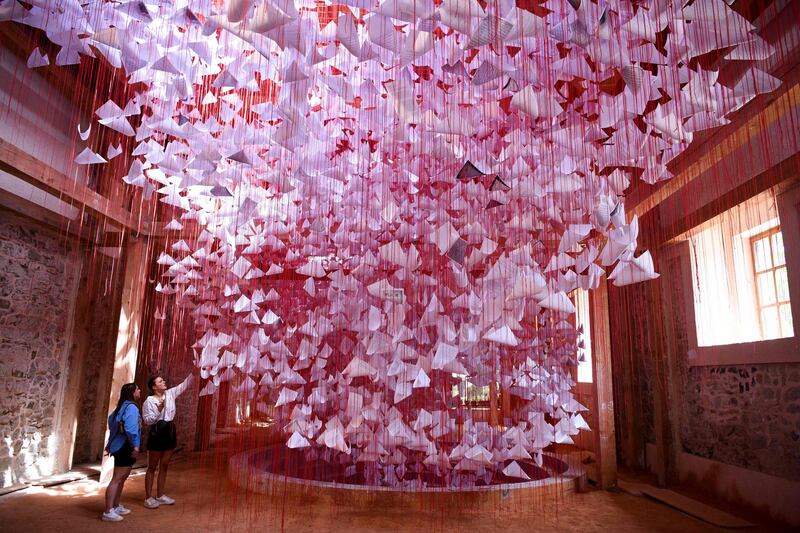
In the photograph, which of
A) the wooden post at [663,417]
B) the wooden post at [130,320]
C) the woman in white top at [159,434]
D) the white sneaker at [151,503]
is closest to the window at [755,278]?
the wooden post at [663,417]

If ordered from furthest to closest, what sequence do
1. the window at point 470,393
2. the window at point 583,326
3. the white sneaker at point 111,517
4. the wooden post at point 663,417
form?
the wooden post at point 663,417 → the window at point 583,326 → the white sneaker at point 111,517 → the window at point 470,393

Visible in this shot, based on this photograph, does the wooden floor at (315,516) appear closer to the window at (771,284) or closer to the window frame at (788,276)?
the window frame at (788,276)

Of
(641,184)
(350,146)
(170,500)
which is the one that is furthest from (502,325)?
(170,500)

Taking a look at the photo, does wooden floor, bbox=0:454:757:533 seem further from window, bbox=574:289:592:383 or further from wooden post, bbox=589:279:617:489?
window, bbox=574:289:592:383

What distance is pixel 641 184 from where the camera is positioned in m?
3.42

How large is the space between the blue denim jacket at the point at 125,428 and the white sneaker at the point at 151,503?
0.52m

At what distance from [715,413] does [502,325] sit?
3.69 m

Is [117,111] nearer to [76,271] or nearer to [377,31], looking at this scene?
[377,31]

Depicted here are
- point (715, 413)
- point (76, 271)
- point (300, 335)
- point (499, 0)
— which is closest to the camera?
point (499, 0)

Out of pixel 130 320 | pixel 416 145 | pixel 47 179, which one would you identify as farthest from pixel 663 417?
pixel 47 179

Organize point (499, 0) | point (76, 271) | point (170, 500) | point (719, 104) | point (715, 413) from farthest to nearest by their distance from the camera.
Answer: point (76, 271) → point (715, 413) → point (170, 500) → point (719, 104) → point (499, 0)

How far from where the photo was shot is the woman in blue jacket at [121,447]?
3412mm

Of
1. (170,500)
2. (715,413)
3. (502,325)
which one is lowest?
(170,500)

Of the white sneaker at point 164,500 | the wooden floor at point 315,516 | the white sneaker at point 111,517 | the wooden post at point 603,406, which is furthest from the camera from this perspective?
the wooden post at point 603,406
